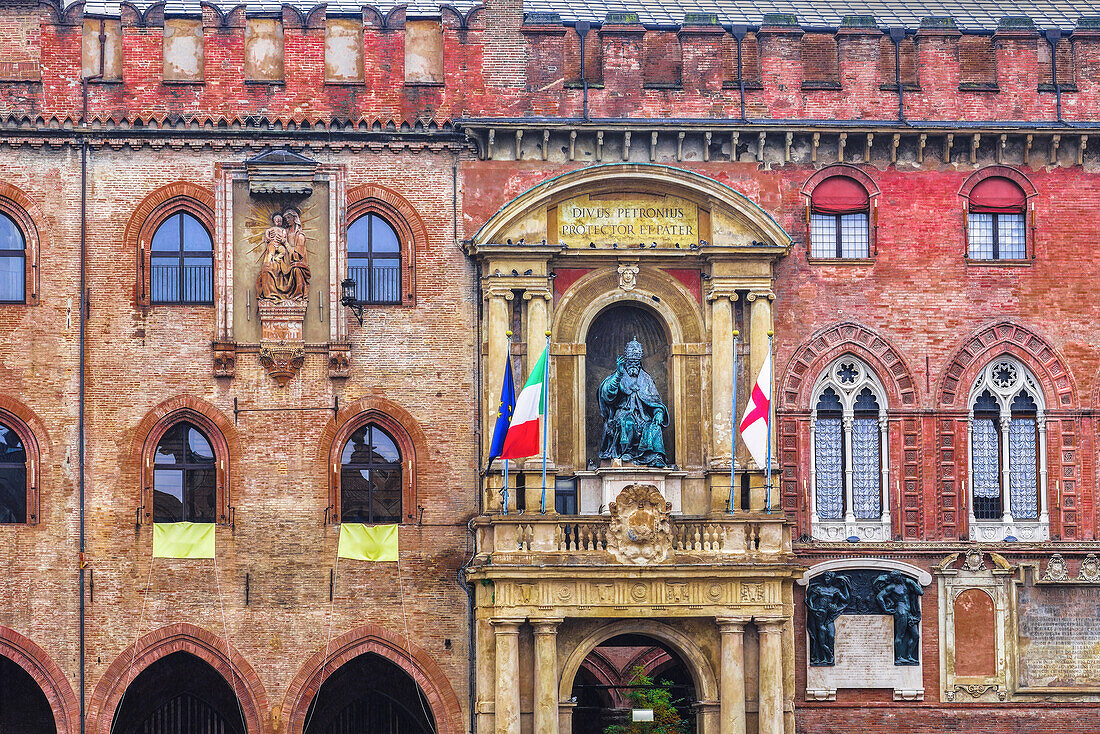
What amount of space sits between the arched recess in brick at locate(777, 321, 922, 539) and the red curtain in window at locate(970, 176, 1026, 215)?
3.45 metres

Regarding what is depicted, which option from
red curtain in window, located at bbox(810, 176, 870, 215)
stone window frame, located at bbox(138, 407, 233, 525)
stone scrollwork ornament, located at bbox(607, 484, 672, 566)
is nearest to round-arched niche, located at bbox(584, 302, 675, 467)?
stone scrollwork ornament, located at bbox(607, 484, 672, 566)

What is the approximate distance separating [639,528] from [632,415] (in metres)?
2.50

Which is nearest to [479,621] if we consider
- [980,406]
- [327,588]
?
[327,588]

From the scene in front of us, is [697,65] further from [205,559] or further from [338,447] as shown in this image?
[205,559]

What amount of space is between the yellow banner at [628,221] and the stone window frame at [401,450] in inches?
194

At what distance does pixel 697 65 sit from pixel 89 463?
14224 millimetres

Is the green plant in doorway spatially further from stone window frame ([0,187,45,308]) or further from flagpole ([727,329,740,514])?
stone window frame ([0,187,45,308])

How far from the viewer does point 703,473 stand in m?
39.0

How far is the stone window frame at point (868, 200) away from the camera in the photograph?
40094 mm

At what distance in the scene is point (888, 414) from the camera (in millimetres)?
39938

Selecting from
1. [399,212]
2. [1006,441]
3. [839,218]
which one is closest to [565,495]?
[399,212]

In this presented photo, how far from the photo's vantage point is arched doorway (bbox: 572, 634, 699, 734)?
38031 mm

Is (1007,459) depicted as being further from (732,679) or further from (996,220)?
(732,679)

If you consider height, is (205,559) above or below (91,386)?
below
